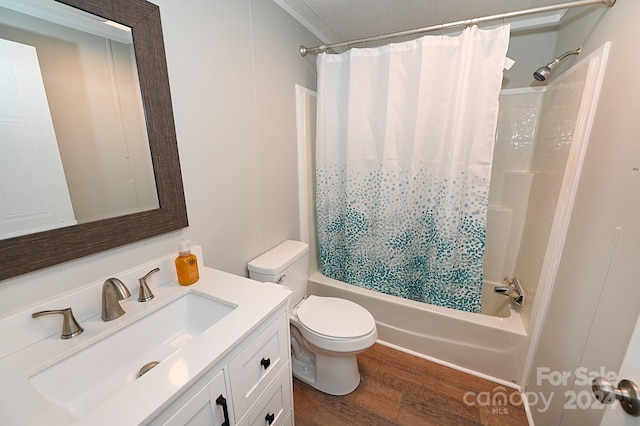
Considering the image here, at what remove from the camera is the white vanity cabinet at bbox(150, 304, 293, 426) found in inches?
24.5

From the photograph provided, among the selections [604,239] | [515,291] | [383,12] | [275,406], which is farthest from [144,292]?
[515,291]

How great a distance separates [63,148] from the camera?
29.6 inches

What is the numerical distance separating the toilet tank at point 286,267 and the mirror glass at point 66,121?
2.14ft

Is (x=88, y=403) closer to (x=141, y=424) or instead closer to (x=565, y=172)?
(x=141, y=424)

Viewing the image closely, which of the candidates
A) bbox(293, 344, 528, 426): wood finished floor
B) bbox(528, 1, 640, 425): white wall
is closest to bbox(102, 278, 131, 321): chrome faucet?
bbox(293, 344, 528, 426): wood finished floor

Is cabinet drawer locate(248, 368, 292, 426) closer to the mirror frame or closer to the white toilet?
the white toilet

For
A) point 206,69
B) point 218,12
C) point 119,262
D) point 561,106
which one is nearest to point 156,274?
point 119,262

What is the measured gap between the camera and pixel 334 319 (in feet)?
4.63

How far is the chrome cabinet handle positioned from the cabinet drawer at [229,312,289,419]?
84 cm

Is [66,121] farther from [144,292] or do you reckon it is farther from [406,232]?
[406,232]

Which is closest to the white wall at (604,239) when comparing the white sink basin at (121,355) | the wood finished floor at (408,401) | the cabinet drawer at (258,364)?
the wood finished floor at (408,401)

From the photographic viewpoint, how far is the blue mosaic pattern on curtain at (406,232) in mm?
1522

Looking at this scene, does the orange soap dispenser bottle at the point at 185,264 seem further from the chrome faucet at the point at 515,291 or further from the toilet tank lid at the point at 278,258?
the chrome faucet at the point at 515,291

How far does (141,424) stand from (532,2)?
251cm
